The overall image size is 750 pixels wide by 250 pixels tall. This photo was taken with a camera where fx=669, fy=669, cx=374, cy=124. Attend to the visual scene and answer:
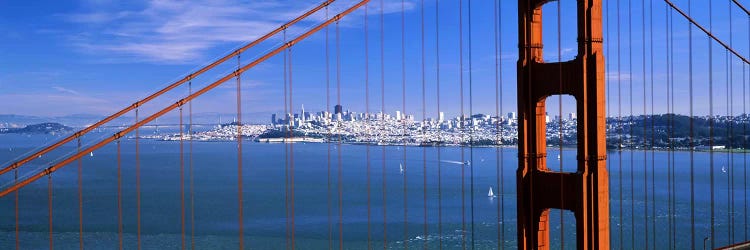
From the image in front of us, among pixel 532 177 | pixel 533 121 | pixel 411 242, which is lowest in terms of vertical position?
pixel 411 242

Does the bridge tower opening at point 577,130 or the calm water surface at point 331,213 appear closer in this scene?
the bridge tower opening at point 577,130

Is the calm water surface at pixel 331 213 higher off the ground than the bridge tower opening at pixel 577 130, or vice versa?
the bridge tower opening at pixel 577 130

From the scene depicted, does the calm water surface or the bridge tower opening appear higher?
the bridge tower opening

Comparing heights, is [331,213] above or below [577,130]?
below

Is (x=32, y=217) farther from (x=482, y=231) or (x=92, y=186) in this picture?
(x=482, y=231)

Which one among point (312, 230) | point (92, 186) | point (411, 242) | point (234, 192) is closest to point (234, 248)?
point (312, 230)

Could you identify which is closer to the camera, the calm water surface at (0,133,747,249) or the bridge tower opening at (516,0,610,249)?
the bridge tower opening at (516,0,610,249)

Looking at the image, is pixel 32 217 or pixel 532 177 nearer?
pixel 532 177

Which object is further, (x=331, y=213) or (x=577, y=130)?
(x=331, y=213)
